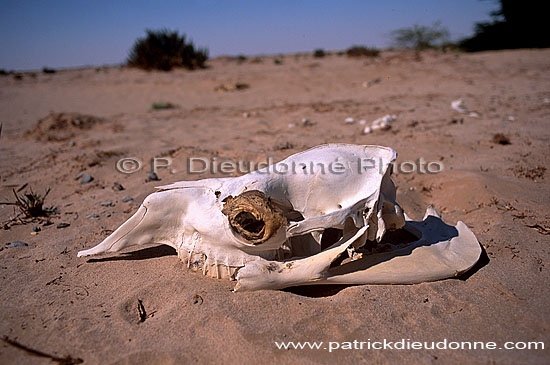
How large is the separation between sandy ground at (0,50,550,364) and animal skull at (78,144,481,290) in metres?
0.11

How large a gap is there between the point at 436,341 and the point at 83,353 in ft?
5.27

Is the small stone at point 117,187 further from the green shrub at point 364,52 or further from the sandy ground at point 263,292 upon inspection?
the green shrub at point 364,52

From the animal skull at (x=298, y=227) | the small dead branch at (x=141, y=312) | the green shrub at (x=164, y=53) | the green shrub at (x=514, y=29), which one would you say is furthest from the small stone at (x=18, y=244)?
the green shrub at (x=514, y=29)

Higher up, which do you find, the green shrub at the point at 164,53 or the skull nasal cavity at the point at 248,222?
the green shrub at the point at 164,53

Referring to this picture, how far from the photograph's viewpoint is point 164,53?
15688mm

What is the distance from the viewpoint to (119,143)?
17.5ft

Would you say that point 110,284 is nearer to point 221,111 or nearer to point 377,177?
point 377,177

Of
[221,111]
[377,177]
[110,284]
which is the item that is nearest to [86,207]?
[110,284]

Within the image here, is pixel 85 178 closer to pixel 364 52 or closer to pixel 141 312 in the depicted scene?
pixel 141 312

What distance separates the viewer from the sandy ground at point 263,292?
5.43ft

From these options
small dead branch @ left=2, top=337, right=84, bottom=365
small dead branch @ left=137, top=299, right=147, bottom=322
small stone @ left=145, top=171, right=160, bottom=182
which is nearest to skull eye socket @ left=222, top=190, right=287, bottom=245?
small dead branch @ left=137, top=299, right=147, bottom=322

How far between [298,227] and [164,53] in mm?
15859

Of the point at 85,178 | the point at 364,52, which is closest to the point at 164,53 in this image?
the point at 364,52

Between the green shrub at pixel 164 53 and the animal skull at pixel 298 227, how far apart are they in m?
14.5
